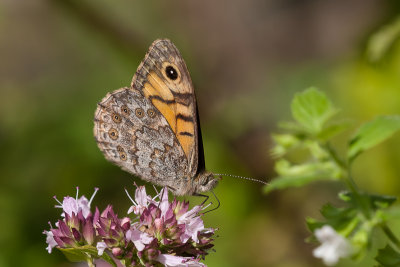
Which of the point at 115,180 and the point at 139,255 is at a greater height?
the point at 115,180

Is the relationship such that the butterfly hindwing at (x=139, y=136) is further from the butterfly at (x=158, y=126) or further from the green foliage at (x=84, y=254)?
the green foliage at (x=84, y=254)

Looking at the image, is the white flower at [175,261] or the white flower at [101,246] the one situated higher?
the white flower at [175,261]

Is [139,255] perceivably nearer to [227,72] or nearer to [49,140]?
[49,140]

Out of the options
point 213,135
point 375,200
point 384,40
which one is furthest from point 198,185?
point 213,135

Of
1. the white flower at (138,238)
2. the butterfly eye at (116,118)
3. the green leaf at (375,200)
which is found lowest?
the green leaf at (375,200)

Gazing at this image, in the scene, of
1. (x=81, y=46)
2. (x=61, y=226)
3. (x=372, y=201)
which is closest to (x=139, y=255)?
(x=61, y=226)

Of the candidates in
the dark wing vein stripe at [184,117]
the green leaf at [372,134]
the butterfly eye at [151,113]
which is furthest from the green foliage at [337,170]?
the butterfly eye at [151,113]

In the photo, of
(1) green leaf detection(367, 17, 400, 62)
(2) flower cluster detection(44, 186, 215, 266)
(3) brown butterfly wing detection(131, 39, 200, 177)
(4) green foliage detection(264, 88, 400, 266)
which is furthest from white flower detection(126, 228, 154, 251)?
(1) green leaf detection(367, 17, 400, 62)
